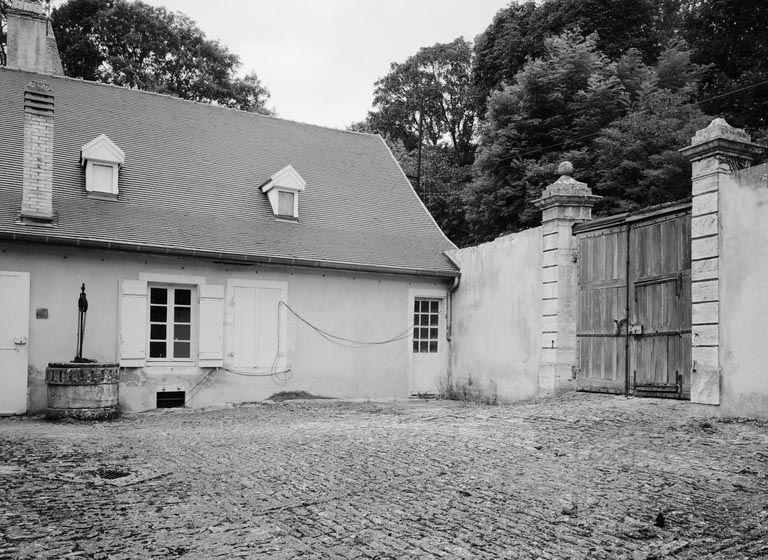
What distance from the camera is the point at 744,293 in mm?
7422

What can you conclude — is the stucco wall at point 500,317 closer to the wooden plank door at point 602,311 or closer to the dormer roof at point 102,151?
the wooden plank door at point 602,311

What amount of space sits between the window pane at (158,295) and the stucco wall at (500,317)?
5.85 m

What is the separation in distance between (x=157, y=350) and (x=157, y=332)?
316 mm

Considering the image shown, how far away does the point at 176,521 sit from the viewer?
4.75m

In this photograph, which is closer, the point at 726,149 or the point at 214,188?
the point at 726,149

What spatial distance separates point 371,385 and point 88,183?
6.61 metres

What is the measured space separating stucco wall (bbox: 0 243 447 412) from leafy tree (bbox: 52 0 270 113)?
15.7m

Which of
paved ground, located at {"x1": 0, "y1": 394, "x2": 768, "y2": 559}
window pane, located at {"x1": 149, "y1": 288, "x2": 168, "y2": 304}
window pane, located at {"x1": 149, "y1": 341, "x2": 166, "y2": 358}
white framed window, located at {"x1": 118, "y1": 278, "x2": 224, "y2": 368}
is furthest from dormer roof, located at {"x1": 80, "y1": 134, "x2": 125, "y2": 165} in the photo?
paved ground, located at {"x1": 0, "y1": 394, "x2": 768, "y2": 559}

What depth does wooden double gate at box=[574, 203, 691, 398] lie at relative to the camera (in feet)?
27.6

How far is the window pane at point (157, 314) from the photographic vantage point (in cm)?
1214

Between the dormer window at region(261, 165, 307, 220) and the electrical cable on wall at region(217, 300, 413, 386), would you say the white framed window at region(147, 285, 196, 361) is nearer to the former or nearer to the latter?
the electrical cable on wall at region(217, 300, 413, 386)

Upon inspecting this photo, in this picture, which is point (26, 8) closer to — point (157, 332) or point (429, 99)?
point (157, 332)

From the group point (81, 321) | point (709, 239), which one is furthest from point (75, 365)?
point (709, 239)

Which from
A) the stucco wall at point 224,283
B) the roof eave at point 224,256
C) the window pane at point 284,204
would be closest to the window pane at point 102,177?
the stucco wall at point 224,283
